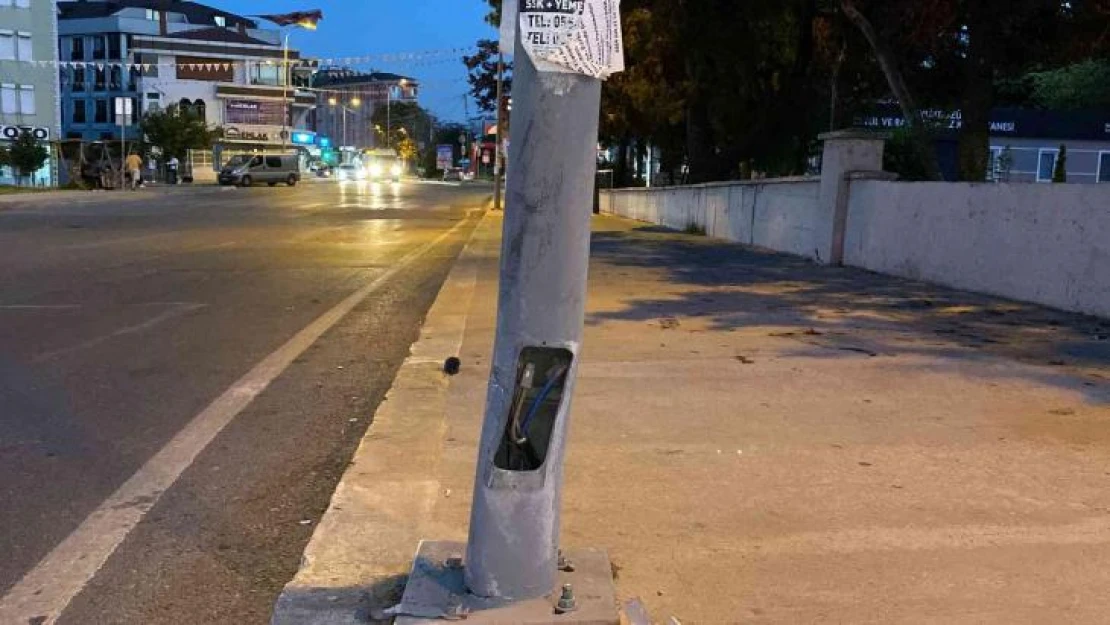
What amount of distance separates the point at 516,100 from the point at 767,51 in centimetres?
2043

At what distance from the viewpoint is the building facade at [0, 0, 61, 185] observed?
180 ft

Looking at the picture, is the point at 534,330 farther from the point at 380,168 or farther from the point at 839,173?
the point at 380,168

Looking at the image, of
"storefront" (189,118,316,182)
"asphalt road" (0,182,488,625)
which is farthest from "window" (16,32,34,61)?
"asphalt road" (0,182,488,625)

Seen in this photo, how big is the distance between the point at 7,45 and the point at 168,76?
70.4 ft

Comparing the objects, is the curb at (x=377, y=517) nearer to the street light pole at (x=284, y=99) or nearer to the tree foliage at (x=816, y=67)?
the tree foliage at (x=816, y=67)

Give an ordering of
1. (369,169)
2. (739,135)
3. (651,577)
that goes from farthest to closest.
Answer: (369,169) → (739,135) → (651,577)

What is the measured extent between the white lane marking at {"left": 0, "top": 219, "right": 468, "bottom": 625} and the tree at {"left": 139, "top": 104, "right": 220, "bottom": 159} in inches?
2308

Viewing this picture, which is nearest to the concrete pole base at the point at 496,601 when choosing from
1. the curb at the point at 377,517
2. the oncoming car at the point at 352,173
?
the curb at the point at 377,517

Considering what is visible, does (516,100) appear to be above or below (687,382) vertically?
above

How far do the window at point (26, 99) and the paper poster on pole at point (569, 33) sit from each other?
2482 inches

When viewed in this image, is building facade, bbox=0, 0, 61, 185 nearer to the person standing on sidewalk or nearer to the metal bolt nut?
the person standing on sidewalk

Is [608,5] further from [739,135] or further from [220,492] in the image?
[739,135]

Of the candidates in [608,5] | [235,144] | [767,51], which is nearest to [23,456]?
[608,5]

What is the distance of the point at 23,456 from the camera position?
4.92 m
